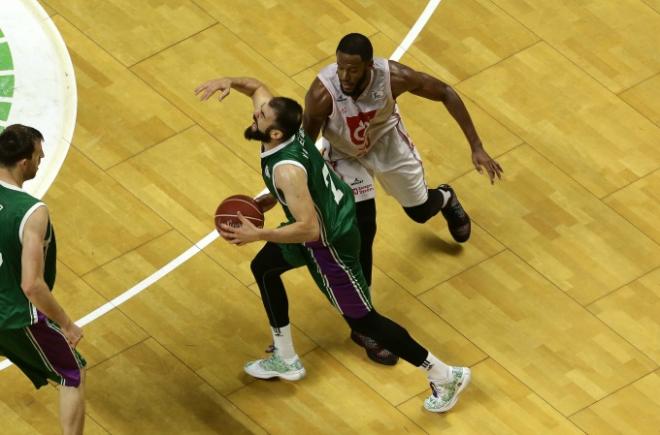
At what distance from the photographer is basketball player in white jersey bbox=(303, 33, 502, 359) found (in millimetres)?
9445

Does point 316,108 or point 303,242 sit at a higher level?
point 316,108

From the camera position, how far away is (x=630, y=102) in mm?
11828

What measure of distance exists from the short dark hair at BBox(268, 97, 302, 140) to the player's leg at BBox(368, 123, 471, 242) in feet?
4.09

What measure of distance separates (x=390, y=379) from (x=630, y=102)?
3.24 m

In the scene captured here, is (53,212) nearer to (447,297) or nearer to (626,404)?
(447,297)

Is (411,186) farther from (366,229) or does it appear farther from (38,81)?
(38,81)

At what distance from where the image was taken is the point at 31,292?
818cm

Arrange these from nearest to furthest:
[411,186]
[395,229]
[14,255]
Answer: [14,255]
[411,186]
[395,229]

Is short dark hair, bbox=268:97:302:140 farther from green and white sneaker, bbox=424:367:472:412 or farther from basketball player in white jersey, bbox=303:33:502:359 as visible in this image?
green and white sneaker, bbox=424:367:472:412

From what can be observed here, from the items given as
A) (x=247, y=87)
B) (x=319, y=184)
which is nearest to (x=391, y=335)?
(x=319, y=184)

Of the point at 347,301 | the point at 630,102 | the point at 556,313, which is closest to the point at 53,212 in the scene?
the point at 347,301

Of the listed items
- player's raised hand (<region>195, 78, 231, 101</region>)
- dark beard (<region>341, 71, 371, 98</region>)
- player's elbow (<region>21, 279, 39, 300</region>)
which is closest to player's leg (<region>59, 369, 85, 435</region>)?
player's elbow (<region>21, 279, 39, 300</region>)

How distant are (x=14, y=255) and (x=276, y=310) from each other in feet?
6.00

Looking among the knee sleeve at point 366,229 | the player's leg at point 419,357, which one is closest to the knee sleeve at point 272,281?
the player's leg at point 419,357
